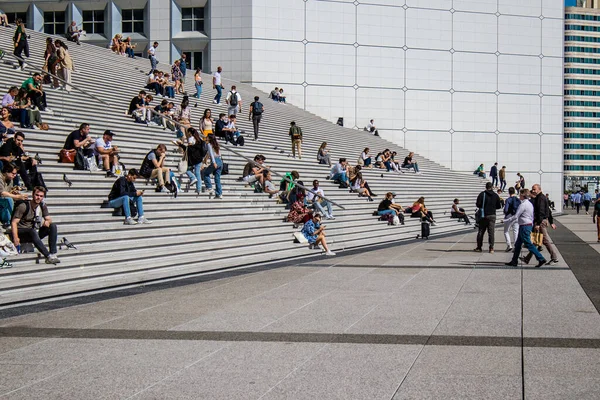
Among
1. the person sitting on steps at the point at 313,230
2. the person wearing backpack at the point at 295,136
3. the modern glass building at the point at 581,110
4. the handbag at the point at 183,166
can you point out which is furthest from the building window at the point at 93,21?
the modern glass building at the point at 581,110

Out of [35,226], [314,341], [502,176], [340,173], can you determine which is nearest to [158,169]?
[35,226]

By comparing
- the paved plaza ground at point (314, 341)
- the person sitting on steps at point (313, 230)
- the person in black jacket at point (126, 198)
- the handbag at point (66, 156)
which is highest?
the handbag at point (66, 156)

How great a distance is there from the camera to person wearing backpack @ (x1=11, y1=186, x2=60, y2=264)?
11.7 m

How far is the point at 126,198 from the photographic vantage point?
48.4 ft

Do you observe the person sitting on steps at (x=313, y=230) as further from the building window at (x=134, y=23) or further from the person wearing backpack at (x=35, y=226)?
the building window at (x=134, y=23)

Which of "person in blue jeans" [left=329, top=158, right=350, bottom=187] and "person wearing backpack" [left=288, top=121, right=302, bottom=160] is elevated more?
"person wearing backpack" [left=288, top=121, right=302, bottom=160]

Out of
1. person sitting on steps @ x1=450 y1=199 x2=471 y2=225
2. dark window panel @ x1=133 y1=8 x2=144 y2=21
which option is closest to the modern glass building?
dark window panel @ x1=133 y1=8 x2=144 y2=21

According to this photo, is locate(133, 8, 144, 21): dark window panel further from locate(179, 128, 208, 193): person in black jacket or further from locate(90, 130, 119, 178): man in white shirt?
locate(90, 130, 119, 178): man in white shirt

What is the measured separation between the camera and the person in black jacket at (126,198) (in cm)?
1474

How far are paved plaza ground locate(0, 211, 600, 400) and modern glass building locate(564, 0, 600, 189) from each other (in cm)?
10696

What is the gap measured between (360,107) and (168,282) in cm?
3382

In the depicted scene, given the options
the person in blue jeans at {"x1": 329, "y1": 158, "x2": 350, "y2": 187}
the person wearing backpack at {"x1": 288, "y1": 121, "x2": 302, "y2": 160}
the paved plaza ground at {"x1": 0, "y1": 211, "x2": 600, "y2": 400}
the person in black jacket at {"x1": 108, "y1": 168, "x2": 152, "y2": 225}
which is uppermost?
the person wearing backpack at {"x1": 288, "y1": 121, "x2": 302, "y2": 160}

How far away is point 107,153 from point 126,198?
237cm

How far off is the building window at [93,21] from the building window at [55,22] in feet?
3.93
